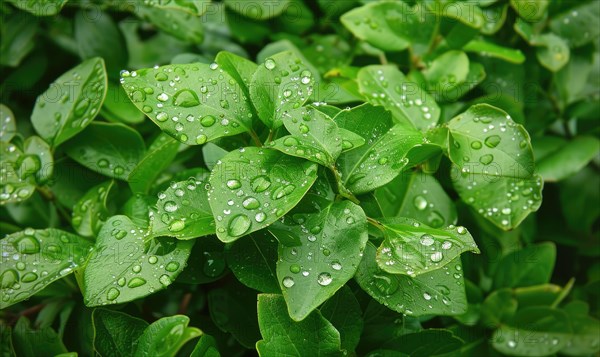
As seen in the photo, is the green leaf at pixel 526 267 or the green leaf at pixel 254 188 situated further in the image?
the green leaf at pixel 526 267

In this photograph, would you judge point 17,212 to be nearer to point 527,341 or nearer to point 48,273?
point 48,273

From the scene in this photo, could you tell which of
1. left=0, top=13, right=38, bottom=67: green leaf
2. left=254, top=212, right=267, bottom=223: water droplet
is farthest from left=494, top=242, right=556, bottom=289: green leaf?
left=0, top=13, right=38, bottom=67: green leaf

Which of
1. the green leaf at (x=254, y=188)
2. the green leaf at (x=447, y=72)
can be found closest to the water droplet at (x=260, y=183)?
the green leaf at (x=254, y=188)

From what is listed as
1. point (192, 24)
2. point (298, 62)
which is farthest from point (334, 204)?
point (192, 24)

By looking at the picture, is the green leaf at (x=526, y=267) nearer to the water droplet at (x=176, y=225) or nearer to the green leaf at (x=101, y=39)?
the water droplet at (x=176, y=225)

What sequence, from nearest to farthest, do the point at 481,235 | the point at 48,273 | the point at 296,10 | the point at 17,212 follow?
the point at 48,273
the point at 17,212
the point at 481,235
the point at 296,10

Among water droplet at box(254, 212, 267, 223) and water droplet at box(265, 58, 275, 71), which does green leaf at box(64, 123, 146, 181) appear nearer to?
water droplet at box(265, 58, 275, 71)

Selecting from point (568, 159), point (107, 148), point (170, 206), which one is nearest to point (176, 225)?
point (170, 206)
